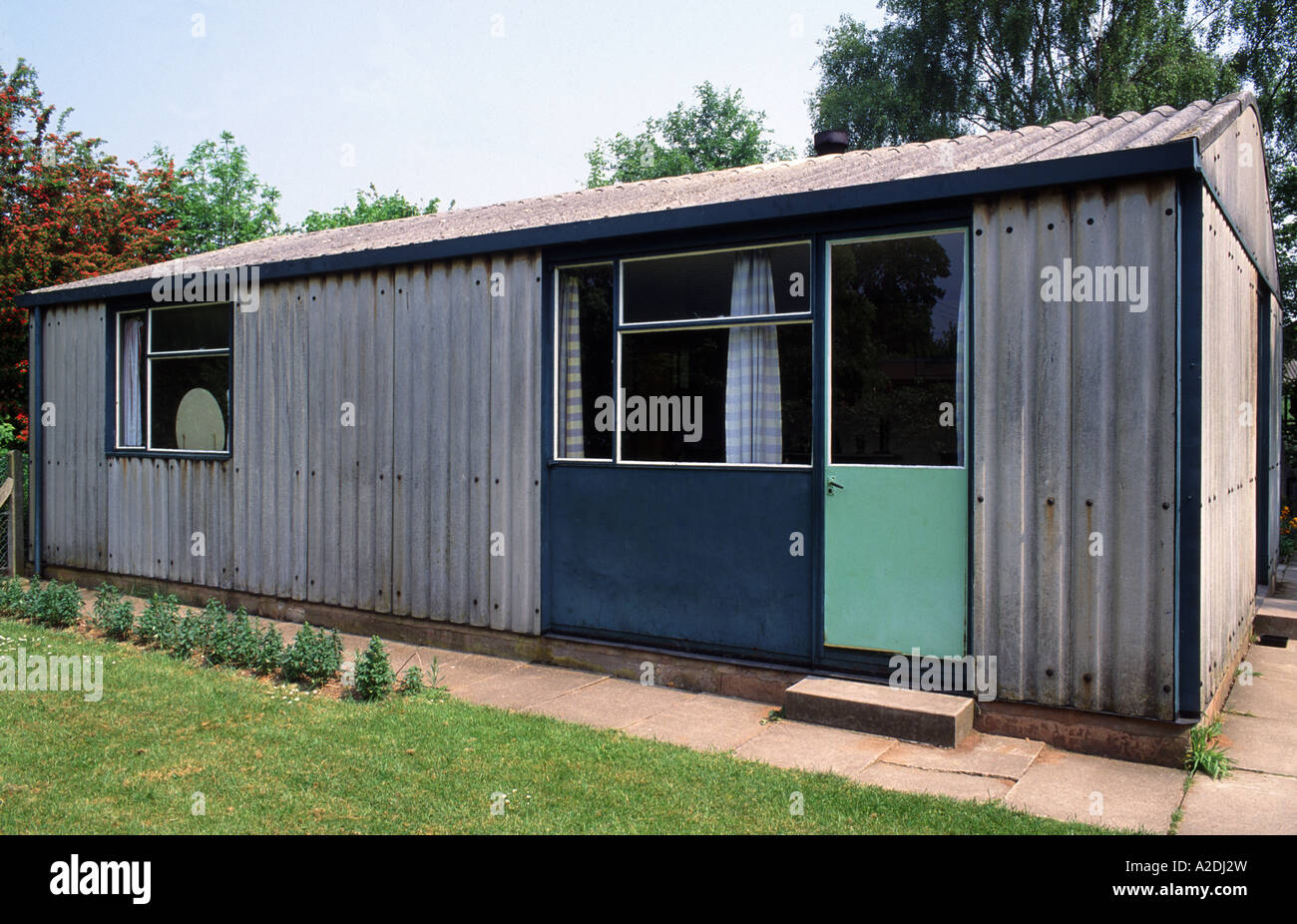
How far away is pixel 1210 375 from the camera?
469cm

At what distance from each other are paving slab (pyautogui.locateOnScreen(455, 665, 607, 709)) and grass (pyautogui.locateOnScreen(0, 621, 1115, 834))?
0.85 ft

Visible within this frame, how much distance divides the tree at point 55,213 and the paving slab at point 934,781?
1400 cm

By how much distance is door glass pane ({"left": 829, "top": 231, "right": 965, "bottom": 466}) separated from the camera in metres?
4.84

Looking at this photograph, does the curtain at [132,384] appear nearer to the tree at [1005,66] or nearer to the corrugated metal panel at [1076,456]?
the corrugated metal panel at [1076,456]

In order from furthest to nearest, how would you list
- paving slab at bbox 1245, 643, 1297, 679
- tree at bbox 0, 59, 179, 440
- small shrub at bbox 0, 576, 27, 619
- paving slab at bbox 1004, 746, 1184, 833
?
tree at bbox 0, 59, 179, 440 < small shrub at bbox 0, 576, 27, 619 < paving slab at bbox 1245, 643, 1297, 679 < paving slab at bbox 1004, 746, 1184, 833

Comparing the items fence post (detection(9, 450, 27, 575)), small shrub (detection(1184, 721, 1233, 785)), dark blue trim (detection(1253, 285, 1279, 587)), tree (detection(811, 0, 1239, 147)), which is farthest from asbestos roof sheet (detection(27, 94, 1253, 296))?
tree (detection(811, 0, 1239, 147))

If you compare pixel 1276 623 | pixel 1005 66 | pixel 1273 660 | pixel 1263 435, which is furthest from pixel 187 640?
pixel 1005 66

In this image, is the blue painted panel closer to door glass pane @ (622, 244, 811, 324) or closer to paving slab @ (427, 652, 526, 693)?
paving slab @ (427, 652, 526, 693)

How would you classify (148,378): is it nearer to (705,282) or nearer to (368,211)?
(705,282)

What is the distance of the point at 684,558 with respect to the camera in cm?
568

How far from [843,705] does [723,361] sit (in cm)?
208

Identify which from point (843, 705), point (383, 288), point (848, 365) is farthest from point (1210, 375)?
point (383, 288)

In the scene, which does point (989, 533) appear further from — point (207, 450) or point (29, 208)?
point (29, 208)
